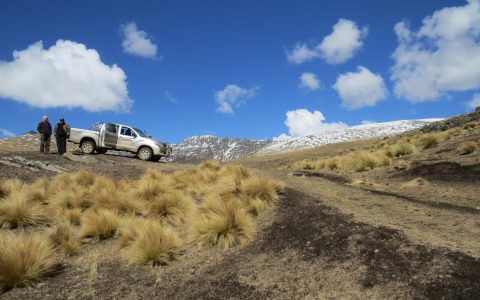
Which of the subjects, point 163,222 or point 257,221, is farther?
point 163,222

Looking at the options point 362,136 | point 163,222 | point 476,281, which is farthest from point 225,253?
point 362,136

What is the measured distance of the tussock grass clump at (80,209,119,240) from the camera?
880 cm

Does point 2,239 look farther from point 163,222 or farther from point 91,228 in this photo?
point 163,222

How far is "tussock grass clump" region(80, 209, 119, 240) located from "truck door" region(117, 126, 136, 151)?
52.0 ft

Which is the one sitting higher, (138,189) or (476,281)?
(138,189)

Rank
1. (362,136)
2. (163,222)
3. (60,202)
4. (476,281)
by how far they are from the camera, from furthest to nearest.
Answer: (362,136)
(60,202)
(163,222)
(476,281)

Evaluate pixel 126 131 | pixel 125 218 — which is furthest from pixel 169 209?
pixel 126 131

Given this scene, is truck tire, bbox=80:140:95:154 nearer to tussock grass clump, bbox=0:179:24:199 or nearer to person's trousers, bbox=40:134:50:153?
person's trousers, bbox=40:134:50:153

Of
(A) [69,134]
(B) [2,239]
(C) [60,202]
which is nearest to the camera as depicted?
(B) [2,239]

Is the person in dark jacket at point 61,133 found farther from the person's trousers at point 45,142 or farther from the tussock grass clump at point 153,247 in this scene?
the tussock grass clump at point 153,247

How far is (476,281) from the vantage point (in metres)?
4.79

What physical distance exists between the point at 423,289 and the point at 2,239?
6403 millimetres

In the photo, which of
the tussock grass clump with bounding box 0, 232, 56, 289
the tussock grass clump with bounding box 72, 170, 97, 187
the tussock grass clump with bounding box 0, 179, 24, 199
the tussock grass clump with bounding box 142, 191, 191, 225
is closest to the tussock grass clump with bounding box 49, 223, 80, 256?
the tussock grass clump with bounding box 0, 232, 56, 289

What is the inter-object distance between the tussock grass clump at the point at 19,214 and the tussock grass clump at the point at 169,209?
8.28 feet
